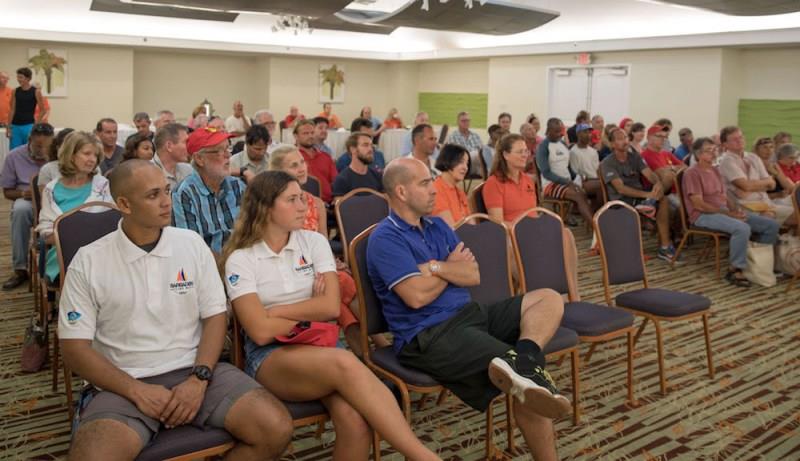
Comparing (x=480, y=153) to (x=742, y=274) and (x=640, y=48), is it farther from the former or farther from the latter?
(x=640, y=48)

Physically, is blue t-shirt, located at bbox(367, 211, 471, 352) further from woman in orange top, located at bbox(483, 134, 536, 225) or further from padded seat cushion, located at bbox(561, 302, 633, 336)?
woman in orange top, located at bbox(483, 134, 536, 225)

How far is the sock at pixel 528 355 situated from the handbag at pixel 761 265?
4437 millimetres

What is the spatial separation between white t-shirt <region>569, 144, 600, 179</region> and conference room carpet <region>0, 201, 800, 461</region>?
3968mm

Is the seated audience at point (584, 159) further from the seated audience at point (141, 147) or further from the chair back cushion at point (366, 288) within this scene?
the chair back cushion at point (366, 288)

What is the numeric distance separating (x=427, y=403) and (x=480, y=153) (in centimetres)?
676

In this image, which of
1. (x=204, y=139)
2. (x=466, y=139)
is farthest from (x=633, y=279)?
(x=466, y=139)

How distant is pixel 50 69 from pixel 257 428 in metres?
15.5

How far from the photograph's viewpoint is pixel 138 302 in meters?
2.44

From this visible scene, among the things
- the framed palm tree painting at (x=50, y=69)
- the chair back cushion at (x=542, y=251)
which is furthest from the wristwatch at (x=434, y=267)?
the framed palm tree painting at (x=50, y=69)

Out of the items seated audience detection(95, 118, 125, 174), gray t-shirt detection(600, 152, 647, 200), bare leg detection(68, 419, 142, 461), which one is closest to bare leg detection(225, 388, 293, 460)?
bare leg detection(68, 419, 142, 461)

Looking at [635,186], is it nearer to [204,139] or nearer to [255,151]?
[255,151]

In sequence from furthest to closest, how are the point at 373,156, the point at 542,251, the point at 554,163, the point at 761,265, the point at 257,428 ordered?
the point at 554,163
the point at 373,156
the point at 761,265
the point at 542,251
the point at 257,428

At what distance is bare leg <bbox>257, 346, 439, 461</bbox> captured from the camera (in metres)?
2.42

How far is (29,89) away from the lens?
36.8 feet
